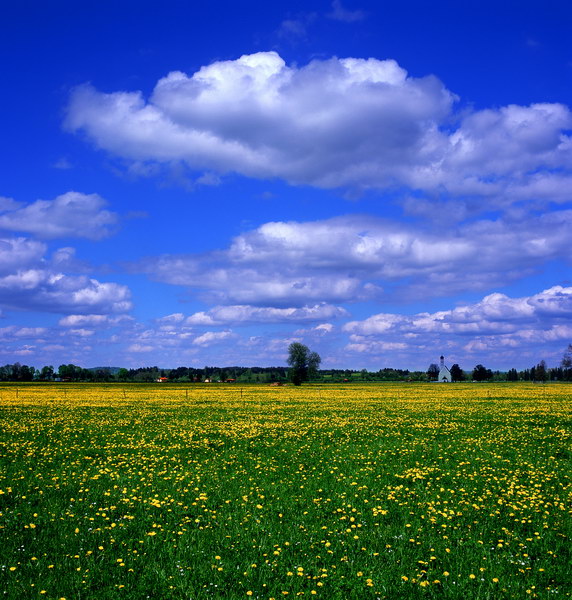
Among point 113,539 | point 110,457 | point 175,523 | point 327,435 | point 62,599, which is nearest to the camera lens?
point 62,599

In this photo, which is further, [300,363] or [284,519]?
[300,363]

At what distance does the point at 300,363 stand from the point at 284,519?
126m

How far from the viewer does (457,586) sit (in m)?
7.90

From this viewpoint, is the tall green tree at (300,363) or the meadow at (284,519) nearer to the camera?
the meadow at (284,519)

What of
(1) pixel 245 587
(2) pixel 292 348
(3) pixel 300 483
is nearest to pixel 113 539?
(1) pixel 245 587

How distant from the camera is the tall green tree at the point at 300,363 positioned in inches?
5251

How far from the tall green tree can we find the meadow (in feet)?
368

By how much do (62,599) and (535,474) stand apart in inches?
573

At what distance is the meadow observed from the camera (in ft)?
26.4

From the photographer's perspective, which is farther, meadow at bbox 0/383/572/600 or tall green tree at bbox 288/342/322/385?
tall green tree at bbox 288/342/322/385

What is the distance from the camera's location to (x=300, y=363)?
136 m

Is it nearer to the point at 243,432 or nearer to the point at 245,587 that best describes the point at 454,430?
the point at 243,432

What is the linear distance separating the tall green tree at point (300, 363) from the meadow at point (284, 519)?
11226cm

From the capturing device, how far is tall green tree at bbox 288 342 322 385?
438 ft
